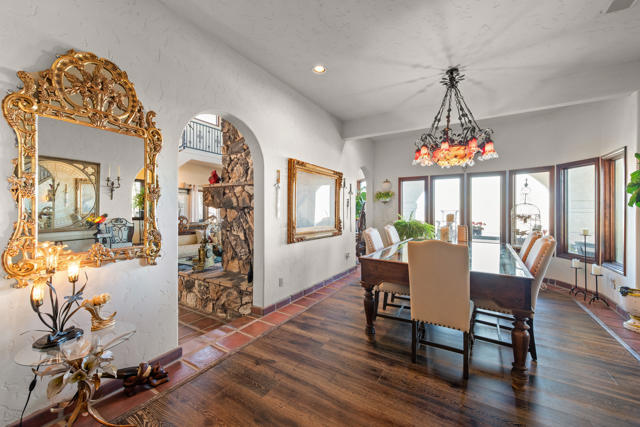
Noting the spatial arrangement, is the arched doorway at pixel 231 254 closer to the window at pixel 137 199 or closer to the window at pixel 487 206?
the window at pixel 137 199

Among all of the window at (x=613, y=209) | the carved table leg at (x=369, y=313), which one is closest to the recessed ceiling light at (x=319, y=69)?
the carved table leg at (x=369, y=313)

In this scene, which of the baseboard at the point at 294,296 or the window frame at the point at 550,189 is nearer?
the baseboard at the point at 294,296

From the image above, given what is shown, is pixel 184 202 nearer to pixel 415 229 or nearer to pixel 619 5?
pixel 415 229

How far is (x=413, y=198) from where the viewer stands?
6152 mm

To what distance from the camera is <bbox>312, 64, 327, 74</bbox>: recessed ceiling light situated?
3041 mm

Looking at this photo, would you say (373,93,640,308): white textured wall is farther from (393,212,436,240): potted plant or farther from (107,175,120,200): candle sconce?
(107,175,120,200): candle sconce

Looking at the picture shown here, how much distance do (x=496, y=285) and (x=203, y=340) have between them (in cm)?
268

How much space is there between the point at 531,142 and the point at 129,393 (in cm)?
657

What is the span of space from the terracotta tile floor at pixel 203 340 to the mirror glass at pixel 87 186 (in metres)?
1.04

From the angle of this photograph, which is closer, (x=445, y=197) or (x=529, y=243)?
(x=529, y=243)

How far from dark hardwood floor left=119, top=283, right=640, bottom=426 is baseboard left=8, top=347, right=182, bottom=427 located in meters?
0.32

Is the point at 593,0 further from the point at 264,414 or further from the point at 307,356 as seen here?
the point at 264,414

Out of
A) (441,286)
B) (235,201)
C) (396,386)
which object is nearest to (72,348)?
(396,386)

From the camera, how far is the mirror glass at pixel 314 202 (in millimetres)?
3693
